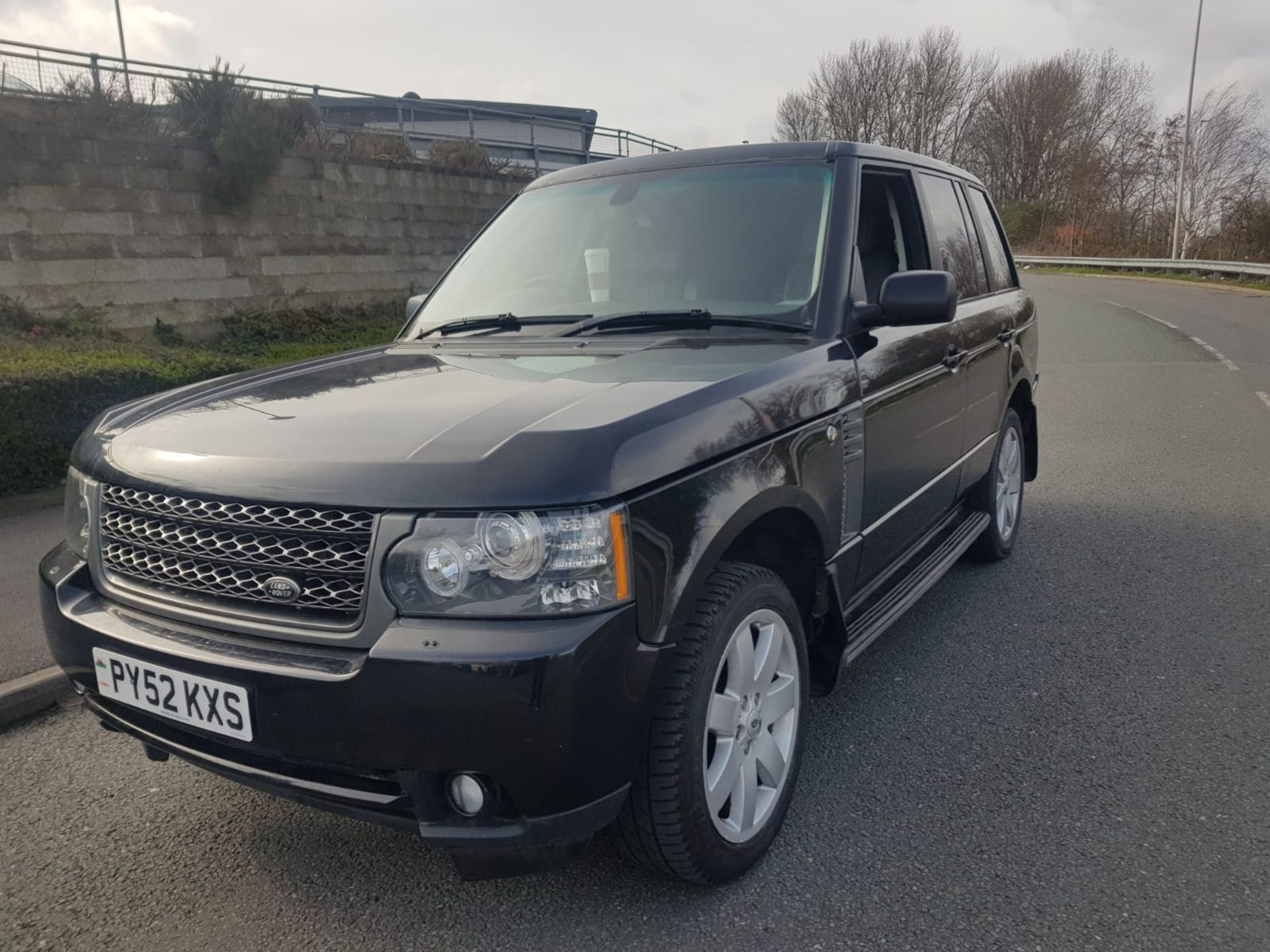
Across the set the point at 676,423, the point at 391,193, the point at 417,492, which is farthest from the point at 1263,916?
the point at 391,193

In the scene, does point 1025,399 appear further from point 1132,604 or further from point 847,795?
point 847,795

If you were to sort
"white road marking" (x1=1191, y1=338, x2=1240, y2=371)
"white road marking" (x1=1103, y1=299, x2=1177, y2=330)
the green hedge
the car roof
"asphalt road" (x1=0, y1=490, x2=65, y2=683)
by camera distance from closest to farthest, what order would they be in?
the car roof → "asphalt road" (x1=0, y1=490, x2=65, y2=683) → the green hedge → "white road marking" (x1=1191, y1=338, x2=1240, y2=371) → "white road marking" (x1=1103, y1=299, x2=1177, y2=330)

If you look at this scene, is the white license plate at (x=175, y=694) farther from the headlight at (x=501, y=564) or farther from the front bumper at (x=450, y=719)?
the headlight at (x=501, y=564)

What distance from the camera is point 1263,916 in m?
2.34

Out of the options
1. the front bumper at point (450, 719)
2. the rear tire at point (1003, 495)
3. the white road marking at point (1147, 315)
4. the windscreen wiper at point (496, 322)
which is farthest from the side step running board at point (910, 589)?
the white road marking at point (1147, 315)

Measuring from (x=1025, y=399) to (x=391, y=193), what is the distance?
11.8m

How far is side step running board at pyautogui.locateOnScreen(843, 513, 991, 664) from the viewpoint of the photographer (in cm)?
312

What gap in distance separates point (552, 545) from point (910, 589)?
6.77 feet

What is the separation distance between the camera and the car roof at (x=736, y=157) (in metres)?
3.49

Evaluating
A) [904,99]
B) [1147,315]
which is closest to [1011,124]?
[904,99]

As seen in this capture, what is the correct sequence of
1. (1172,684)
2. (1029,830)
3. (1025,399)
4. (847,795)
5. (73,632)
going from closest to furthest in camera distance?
1. (73,632)
2. (1029,830)
3. (847,795)
4. (1172,684)
5. (1025,399)

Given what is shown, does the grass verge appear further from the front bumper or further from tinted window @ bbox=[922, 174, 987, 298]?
the front bumper

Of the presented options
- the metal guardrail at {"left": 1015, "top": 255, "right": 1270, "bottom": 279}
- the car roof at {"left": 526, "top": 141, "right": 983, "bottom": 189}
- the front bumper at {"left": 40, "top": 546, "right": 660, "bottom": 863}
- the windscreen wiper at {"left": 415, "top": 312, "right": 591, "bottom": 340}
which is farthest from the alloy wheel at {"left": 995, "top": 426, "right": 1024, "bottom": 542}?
the metal guardrail at {"left": 1015, "top": 255, "right": 1270, "bottom": 279}

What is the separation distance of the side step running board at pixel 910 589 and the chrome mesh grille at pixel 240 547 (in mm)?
1605
